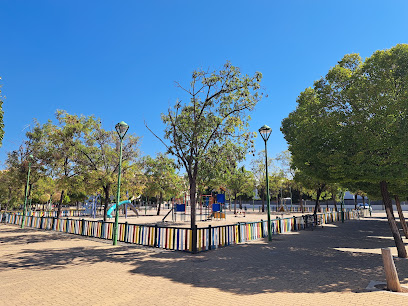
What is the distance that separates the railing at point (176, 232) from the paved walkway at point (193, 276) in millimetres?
705

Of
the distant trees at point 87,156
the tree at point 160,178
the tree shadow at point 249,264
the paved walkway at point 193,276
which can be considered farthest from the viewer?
the tree at point 160,178

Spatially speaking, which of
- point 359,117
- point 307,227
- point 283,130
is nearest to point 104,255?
point 359,117

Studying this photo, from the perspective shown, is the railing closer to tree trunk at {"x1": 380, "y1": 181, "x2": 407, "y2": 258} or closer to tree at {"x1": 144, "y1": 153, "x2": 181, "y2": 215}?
tree trunk at {"x1": 380, "y1": 181, "x2": 407, "y2": 258}

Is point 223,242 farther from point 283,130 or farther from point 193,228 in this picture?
point 283,130

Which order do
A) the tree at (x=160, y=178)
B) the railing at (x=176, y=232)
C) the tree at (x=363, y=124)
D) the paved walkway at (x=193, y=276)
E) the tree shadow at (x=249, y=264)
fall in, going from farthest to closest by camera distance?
the tree at (x=160, y=178) < the railing at (x=176, y=232) < the tree at (x=363, y=124) < the tree shadow at (x=249, y=264) < the paved walkway at (x=193, y=276)

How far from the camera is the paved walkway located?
5918 mm

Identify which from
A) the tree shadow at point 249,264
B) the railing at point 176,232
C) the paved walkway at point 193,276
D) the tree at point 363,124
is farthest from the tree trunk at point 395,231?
the railing at point 176,232

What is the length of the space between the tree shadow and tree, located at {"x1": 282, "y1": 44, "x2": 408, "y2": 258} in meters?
3.18

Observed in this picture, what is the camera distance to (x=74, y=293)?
248 inches

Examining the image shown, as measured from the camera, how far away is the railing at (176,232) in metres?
11.9

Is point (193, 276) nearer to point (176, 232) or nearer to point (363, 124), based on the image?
point (176, 232)

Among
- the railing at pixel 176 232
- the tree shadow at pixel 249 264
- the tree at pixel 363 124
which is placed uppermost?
the tree at pixel 363 124

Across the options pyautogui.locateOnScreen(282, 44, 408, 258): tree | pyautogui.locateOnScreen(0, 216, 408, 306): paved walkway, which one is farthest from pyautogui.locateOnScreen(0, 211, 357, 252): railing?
pyautogui.locateOnScreen(282, 44, 408, 258): tree

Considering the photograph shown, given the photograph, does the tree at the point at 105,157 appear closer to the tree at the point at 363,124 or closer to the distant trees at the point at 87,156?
the distant trees at the point at 87,156
